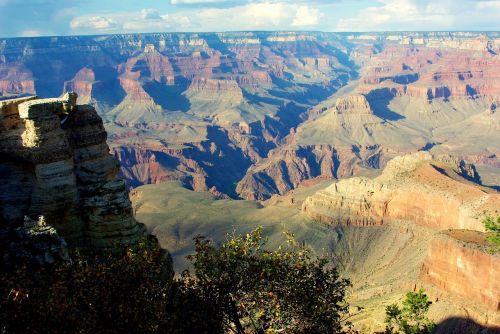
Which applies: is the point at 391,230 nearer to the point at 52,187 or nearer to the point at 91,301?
the point at 52,187

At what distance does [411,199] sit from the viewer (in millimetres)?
85812

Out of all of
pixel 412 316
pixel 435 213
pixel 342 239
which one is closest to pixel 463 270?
pixel 412 316

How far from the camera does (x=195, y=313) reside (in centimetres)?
2339

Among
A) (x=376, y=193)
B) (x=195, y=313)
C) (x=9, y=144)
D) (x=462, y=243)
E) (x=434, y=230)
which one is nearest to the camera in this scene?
(x=195, y=313)

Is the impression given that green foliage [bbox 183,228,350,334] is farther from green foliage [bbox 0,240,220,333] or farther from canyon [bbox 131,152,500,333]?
canyon [bbox 131,152,500,333]

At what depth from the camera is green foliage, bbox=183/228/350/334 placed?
25.2 meters

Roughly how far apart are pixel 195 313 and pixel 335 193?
257ft

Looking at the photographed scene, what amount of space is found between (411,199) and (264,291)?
218ft

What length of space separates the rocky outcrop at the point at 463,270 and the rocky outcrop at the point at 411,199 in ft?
44.4

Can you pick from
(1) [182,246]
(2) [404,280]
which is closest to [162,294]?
(2) [404,280]

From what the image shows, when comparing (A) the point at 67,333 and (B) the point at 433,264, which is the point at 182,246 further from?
(A) the point at 67,333

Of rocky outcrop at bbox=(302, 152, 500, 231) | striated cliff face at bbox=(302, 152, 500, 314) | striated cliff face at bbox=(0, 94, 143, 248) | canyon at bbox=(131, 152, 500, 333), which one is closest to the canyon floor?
canyon at bbox=(131, 152, 500, 333)

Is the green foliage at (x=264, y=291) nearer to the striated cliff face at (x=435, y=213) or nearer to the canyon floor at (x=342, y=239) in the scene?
the canyon floor at (x=342, y=239)

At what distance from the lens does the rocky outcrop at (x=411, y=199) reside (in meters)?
75.8
